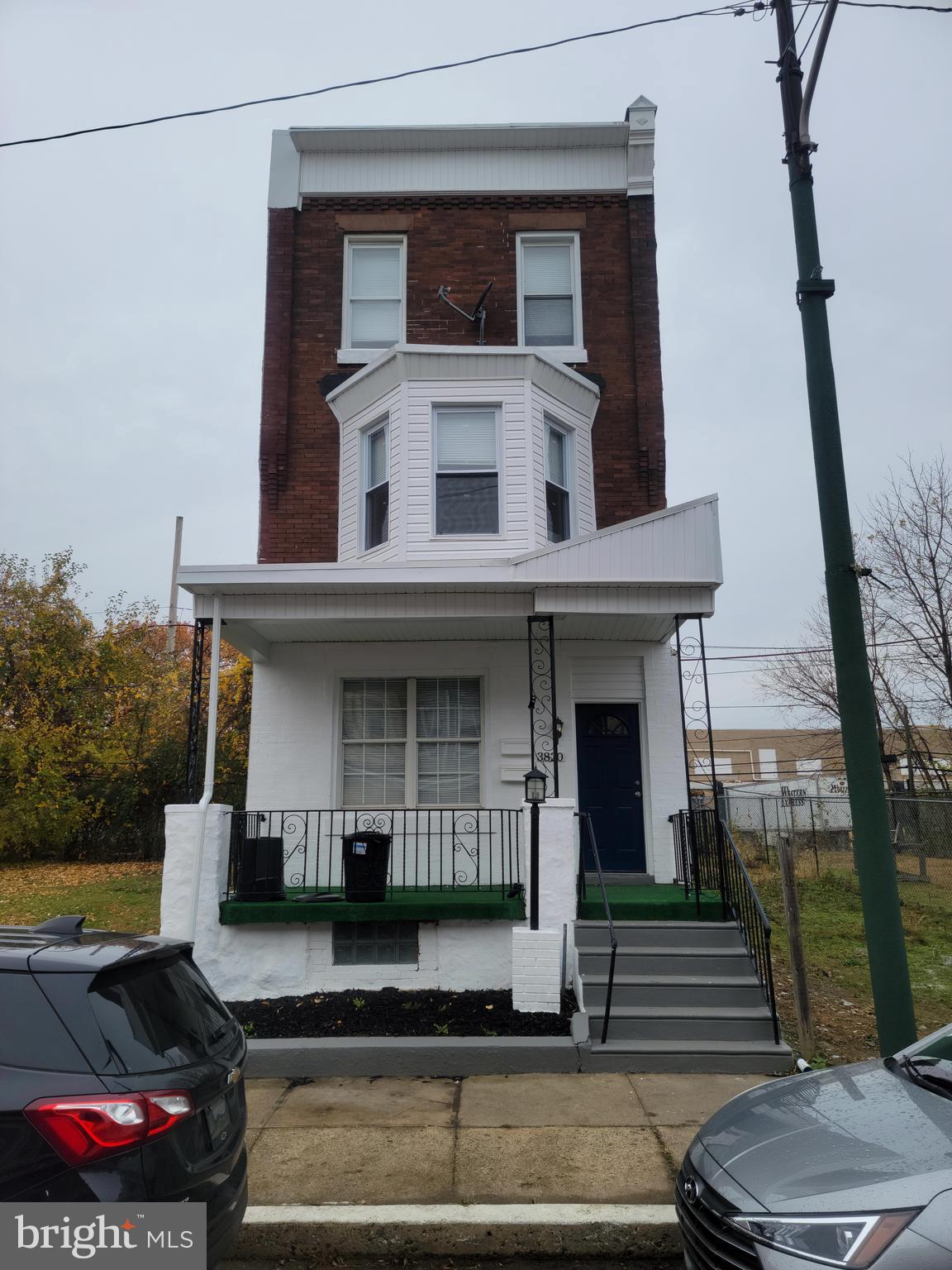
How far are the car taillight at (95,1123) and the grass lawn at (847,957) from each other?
229 inches

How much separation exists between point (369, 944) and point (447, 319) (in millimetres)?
8503

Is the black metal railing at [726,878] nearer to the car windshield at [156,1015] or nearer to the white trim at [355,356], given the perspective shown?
the car windshield at [156,1015]

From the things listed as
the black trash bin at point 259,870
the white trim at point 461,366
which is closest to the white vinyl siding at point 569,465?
the white trim at point 461,366

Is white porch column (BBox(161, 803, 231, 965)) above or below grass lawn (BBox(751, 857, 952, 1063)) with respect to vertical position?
above

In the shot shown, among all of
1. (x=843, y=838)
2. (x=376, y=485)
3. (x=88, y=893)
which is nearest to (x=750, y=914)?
(x=376, y=485)

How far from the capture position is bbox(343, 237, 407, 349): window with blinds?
13047mm

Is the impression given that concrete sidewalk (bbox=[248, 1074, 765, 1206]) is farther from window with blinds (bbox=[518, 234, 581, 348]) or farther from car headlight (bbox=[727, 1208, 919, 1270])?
window with blinds (bbox=[518, 234, 581, 348])

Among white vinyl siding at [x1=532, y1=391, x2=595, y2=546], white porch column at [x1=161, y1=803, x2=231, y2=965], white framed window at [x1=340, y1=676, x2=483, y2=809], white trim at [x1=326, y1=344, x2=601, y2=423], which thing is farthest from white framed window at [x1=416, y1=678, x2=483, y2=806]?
white trim at [x1=326, y1=344, x2=601, y2=423]

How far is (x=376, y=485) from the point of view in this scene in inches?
464

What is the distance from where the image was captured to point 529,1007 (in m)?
7.75

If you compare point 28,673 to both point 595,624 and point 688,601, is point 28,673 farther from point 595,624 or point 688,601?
point 688,601

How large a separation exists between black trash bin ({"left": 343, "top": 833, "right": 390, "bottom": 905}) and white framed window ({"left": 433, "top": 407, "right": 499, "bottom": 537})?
399 centimetres

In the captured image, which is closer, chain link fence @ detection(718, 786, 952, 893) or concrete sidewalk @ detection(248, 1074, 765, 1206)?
concrete sidewalk @ detection(248, 1074, 765, 1206)

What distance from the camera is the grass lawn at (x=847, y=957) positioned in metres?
8.04
